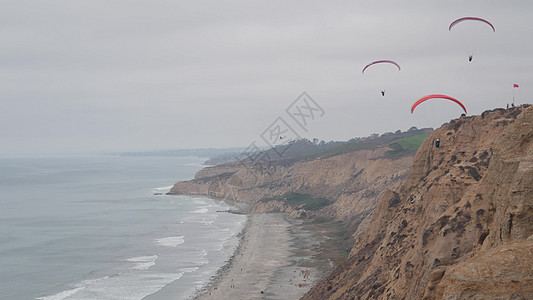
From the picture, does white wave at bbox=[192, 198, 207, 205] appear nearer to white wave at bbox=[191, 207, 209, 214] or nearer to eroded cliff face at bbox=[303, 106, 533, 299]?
white wave at bbox=[191, 207, 209, 214]

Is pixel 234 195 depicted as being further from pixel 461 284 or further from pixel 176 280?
pixel 461 284

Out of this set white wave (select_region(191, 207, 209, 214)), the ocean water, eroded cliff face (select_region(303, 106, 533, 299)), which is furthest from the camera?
white wave (select_region(191, 207, 209, 214))

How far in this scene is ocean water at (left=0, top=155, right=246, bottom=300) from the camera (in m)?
49.5

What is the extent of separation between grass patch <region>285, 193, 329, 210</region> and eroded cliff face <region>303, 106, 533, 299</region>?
192ft

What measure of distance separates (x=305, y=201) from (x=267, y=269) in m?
52.7

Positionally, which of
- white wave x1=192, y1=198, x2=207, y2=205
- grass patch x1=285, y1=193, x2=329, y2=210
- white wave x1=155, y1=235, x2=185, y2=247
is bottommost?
white wave x1=155, y1=235, x2=185, y2=247

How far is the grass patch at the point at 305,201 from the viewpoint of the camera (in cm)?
9862

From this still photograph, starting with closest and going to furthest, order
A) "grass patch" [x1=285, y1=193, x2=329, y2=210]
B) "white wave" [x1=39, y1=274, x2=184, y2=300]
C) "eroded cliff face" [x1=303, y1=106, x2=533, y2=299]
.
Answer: "eroded cliff face" [x1=303, y1=106, x2=533, y2=299] → "white wave" [x1=39, y1=274, x2=184, y2=300] → "grass patch" [x1=285, y1=193, x2=329, y2=210]

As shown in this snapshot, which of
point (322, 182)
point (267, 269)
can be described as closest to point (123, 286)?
point (267, 269)

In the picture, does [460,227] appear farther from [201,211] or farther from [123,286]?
[201,211]

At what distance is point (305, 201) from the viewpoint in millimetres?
106000

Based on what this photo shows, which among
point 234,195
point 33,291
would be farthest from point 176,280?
point 234,195

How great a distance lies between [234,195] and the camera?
456 ft

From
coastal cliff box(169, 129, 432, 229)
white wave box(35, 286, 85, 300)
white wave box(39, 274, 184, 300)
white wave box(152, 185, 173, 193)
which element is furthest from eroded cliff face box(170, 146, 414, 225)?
white wave box(35, 286, 85, 300)
